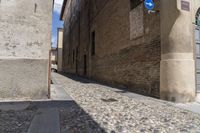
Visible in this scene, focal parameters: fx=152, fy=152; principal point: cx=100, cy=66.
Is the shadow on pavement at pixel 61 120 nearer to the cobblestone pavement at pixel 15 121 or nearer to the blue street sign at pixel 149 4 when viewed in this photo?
the cobblestone pavement at pixel 15 121

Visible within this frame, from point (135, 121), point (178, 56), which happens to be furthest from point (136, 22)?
point (135, 121)

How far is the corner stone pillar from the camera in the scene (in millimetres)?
5043

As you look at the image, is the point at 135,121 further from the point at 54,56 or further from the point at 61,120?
the point at 54,56

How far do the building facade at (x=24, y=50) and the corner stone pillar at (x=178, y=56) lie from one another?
409cm

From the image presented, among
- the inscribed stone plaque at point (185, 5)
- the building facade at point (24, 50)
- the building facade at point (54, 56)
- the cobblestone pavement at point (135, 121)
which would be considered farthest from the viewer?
the building facade at point (54, 56)

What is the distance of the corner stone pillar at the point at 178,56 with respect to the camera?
16.5 feet

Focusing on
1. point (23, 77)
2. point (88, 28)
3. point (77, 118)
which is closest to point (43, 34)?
point (23, 77)

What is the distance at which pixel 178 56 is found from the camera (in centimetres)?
511

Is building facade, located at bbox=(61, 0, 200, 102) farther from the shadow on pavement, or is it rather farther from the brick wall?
the shadow on pavement

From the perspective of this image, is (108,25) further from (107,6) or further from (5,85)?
(5,85)

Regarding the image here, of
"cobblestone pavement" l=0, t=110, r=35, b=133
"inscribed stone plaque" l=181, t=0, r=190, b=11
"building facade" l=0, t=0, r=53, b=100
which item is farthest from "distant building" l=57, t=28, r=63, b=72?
"cobblestone pavement" l=0, t=110, r=35, b=133

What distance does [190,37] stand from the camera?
525 centimetres

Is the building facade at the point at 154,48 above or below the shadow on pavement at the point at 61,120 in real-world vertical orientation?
above

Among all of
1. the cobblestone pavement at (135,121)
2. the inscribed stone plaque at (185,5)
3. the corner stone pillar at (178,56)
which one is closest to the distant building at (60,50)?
the corner stone pillar at (178,56)
